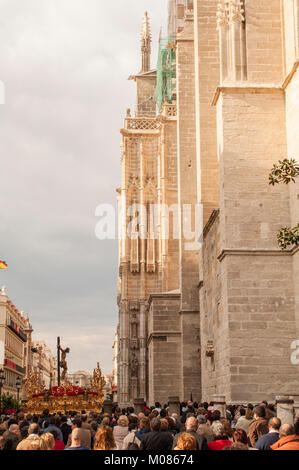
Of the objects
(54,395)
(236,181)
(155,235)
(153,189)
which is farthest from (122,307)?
(236,181)

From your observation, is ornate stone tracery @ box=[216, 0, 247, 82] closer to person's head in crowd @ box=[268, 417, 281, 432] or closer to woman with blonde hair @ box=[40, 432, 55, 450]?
person's head in crowd @ box=[268, 417, 281, 432]

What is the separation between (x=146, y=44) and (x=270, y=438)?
42.5 m

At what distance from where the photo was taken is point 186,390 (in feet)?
78.5

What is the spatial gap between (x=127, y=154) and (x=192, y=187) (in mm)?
11599

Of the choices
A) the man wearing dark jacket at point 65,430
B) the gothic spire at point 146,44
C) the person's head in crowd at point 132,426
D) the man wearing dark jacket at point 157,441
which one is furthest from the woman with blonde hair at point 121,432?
the gothic spire at point 146,44

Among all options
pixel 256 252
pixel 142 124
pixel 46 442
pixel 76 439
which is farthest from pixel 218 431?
pixel 142 124

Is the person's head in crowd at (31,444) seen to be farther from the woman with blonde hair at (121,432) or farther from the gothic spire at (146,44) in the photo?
the gothic spire at (146,44)

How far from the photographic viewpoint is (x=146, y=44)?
46.2 m

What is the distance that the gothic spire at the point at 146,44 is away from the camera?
46.0 meters

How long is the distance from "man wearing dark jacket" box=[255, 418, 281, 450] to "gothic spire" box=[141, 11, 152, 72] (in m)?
41.7

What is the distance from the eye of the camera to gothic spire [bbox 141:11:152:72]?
46000mm

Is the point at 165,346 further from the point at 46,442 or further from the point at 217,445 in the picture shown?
the point at 46,442
